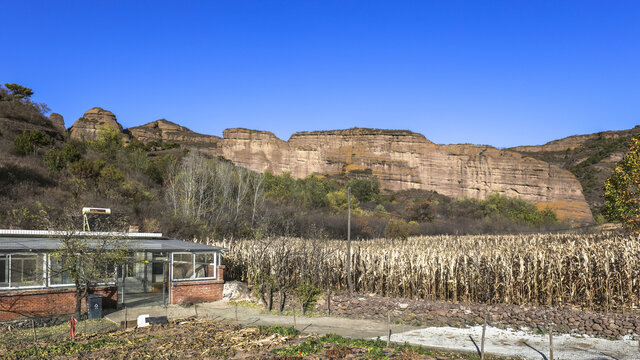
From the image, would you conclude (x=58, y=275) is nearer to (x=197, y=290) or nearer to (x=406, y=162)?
(x=197, y=290)

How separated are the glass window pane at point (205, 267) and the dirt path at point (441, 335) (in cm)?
216

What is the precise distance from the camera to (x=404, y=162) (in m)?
105

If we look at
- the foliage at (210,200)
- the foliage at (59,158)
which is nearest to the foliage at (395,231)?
the foliage at (210,200)

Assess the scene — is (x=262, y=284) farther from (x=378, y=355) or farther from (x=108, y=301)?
(x=378, y=355)

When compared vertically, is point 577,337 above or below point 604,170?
below

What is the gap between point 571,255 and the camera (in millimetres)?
16797

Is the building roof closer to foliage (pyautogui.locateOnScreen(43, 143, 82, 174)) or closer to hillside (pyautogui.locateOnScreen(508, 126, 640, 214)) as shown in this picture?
foliage (pyautogui.locateOnScreen(43, 143, 82, 174))

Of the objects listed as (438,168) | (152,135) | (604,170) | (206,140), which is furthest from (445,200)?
(152,135)

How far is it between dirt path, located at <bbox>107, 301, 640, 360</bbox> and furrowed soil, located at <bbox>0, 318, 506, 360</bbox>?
155cm

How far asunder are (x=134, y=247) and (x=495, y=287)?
14095mm

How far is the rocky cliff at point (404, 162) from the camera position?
315 ft

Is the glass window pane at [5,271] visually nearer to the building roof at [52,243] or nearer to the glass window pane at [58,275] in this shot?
the building roof at [52,243]

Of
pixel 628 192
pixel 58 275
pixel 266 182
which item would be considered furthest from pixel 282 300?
pixel 266 182

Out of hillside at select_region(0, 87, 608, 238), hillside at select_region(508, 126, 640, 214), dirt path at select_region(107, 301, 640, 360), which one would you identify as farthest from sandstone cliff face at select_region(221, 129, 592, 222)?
dirt path at select_region(107, 301, 640, 360)
